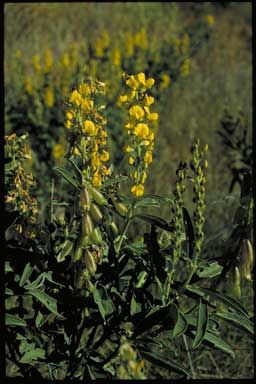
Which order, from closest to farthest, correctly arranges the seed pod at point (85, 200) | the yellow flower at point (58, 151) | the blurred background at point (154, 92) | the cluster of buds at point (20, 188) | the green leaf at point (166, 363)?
1. the seed pod at point (85, 200)
2. the green leaf at point (166, 363)
3. the cluster of buds at point (20, 188)
4. the blurred background at point (154, 92)
5. the yellow flower at point (58, 151)

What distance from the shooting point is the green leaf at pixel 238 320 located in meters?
1.48

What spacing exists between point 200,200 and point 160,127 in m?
4.21

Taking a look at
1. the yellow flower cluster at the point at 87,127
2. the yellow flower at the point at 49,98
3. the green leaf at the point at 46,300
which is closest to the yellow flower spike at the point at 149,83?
the yellow flower cluster at the point at 87,127

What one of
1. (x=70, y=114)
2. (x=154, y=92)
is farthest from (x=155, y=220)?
(x=154, y=92)

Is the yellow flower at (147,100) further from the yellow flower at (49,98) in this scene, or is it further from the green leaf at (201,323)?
the yellow flower at (49,98)

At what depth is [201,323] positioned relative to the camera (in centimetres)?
139

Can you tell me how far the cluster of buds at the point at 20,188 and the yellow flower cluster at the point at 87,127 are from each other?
0.20m

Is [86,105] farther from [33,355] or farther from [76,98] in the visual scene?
[33,355]

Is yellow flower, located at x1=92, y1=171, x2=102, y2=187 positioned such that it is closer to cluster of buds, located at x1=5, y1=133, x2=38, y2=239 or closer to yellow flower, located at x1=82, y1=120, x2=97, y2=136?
yellow flower, located at x1=82, y1=120, x2=97, y2=136

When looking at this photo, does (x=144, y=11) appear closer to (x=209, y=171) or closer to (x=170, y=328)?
(x=209, y=171)

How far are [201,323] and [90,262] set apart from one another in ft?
0.97

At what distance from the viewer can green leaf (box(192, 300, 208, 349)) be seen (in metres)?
1.36

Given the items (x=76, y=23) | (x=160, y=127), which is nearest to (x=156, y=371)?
(x=160, y=127)

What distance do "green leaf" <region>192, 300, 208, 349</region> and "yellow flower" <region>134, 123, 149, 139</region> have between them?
0.43 meters
